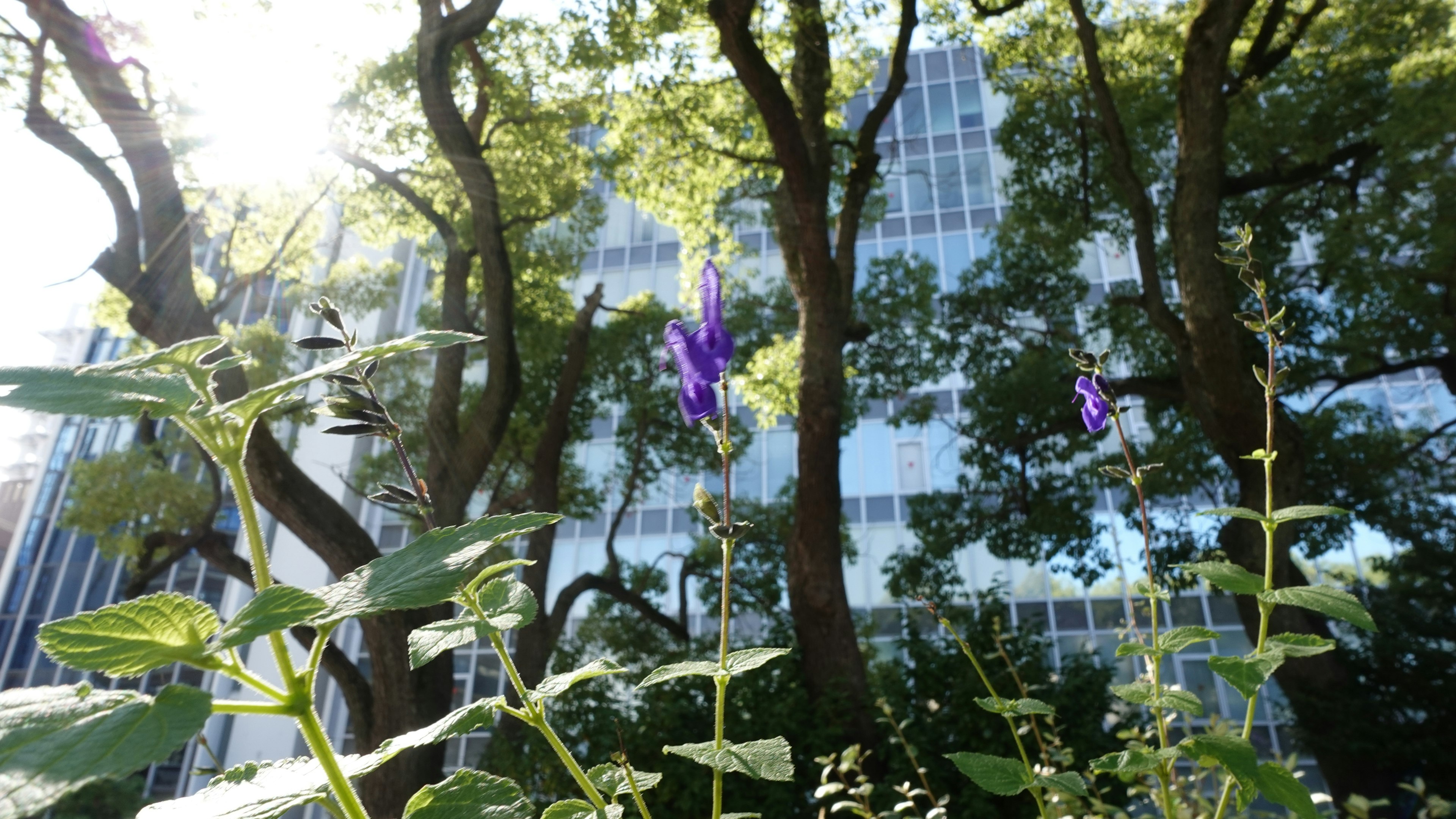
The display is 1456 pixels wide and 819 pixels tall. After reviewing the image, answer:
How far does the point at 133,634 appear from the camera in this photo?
1.62ft

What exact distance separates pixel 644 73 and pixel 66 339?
82.1 ft

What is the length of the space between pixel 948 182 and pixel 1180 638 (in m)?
19.2

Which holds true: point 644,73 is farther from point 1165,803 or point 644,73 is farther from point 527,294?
point 1165,803

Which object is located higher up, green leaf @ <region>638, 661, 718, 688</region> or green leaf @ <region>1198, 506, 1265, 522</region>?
green leaf @ <region>1198, 506, 1265, 522</region>

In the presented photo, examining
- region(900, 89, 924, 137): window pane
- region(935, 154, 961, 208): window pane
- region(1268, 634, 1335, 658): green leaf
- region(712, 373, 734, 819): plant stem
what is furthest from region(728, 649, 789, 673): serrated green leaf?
region(900, 89, 924, 137): window pane

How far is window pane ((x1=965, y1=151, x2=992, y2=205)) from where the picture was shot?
1936 centimetres

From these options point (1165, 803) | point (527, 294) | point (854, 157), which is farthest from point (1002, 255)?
point (1165, 803)

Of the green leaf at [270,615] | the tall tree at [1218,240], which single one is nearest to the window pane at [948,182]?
the tall tree at [1218,240]

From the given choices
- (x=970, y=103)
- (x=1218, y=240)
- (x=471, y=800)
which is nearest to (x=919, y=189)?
(x=970, y=103)

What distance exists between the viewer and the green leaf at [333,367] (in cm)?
54

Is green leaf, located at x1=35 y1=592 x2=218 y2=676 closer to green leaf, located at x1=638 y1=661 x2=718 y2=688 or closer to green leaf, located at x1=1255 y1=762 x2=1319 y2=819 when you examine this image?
green leaf, located at x1=638 y1=661 x2=718 y2=688

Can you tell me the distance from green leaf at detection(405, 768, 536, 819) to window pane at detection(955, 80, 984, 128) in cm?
2112

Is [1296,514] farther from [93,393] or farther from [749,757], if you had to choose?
[93,393]

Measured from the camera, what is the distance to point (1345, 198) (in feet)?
28.6
